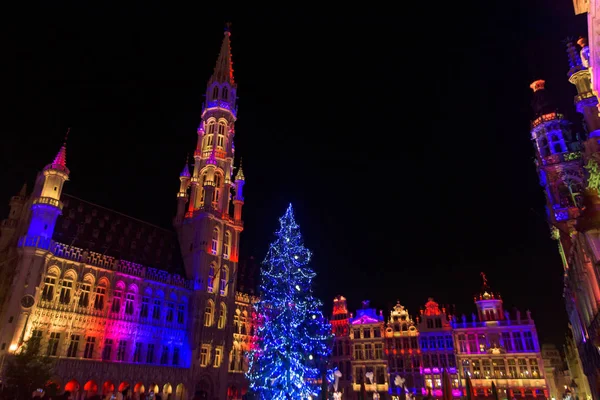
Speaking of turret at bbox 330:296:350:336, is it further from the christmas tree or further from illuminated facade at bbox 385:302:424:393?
the christmas tree

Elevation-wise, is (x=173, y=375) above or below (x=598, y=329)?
below

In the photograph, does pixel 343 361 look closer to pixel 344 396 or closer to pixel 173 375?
pixel 344 396

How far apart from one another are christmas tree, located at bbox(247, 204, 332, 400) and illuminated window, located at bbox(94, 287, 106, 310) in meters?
16.1

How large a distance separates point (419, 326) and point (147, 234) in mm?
42011

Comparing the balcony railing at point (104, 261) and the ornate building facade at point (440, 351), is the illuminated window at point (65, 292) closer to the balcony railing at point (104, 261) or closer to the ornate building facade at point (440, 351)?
the balcony railing at point (104, 261)

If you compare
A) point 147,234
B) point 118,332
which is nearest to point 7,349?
point 118,332

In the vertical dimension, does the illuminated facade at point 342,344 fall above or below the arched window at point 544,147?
below

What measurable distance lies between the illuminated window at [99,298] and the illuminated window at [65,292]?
2.31m

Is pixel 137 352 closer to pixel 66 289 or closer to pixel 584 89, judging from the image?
pixel 66 289

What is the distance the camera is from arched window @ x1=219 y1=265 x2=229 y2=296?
45531mm

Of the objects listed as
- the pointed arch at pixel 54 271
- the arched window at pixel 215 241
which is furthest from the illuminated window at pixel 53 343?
the arched window at pixel 215 241

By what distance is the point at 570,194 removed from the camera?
3822 centimetres

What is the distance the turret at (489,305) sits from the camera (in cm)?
5750

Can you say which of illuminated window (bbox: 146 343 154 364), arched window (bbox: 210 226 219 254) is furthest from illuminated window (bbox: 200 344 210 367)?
arched window (bbox: 210 226 219 254)
